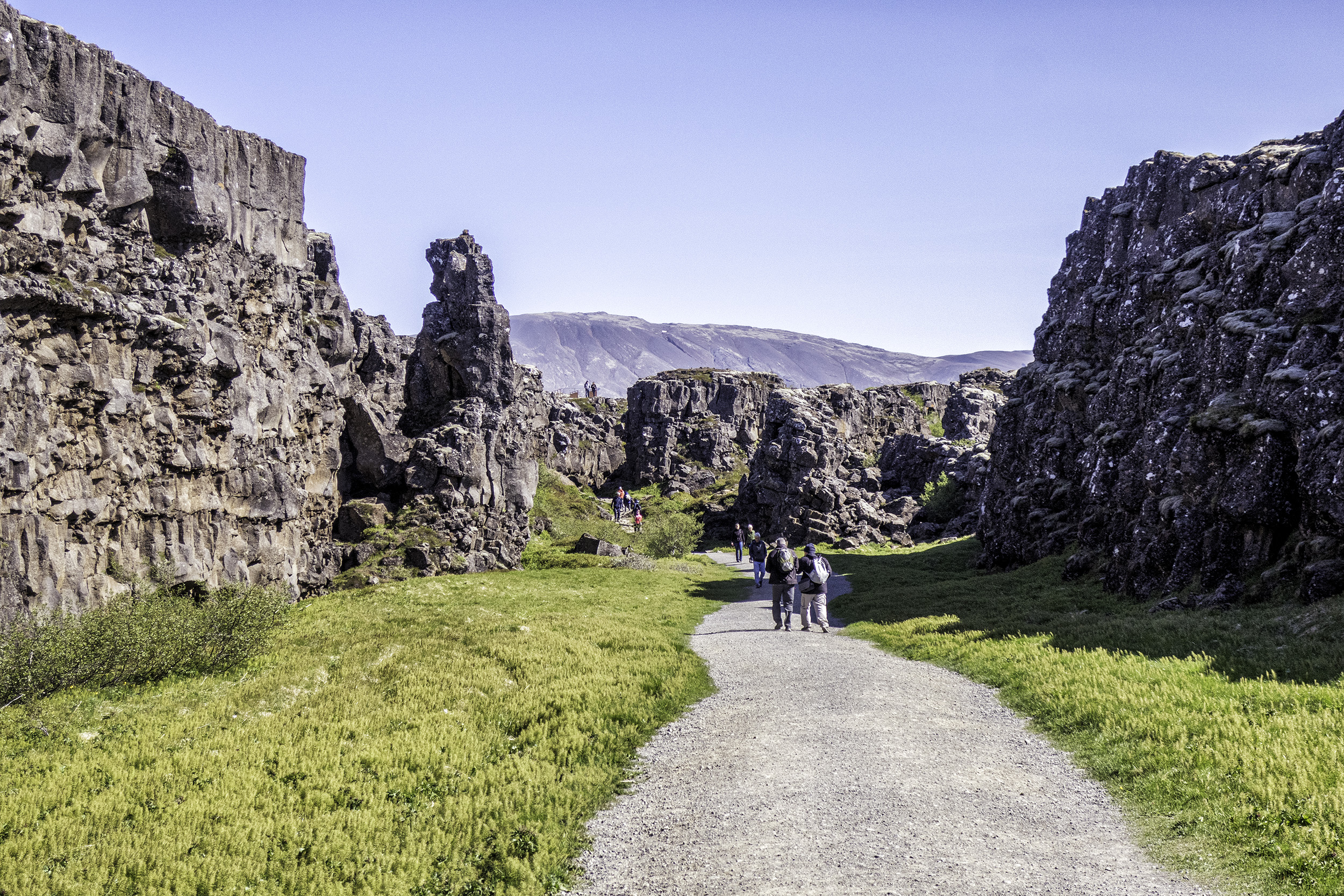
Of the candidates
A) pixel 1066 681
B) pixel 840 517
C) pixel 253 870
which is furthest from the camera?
pixel 840 517

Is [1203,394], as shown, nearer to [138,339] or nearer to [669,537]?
[669,537]

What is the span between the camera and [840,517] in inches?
3233

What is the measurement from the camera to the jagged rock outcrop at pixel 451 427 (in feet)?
176

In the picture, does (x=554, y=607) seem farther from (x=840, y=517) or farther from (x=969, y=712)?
(x=840, y=517)

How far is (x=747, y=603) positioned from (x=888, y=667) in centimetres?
1777

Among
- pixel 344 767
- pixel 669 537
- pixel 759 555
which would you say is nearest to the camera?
pixel 344 767

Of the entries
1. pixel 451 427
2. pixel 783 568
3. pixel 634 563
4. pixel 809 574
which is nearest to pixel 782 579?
pixel 783 568

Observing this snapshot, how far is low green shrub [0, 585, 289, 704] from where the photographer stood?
18.3m

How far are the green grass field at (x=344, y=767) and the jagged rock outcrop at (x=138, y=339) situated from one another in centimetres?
1064

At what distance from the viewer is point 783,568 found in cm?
2777

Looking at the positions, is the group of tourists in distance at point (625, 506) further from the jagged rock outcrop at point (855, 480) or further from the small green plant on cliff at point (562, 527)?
the jagged rock outcrop at point (855, 480)

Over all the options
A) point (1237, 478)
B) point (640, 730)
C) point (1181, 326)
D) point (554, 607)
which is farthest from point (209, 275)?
point (1181, 326)

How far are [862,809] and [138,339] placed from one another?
34.6m

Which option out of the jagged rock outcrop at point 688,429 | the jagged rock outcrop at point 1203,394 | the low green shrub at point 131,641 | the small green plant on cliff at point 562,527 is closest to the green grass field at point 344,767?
the low green shrub at point 131,641
